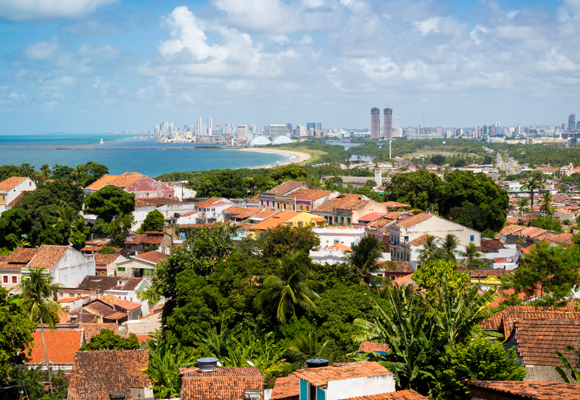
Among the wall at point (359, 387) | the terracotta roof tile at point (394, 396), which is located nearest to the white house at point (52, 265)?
the wall at point (359, 387)

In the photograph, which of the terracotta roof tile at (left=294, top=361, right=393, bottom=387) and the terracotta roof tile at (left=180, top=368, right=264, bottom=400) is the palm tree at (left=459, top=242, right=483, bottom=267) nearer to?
the terracotta roof tile at (left=180, top=368, right=264, bottom=400)

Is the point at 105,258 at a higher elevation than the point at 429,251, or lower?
lower

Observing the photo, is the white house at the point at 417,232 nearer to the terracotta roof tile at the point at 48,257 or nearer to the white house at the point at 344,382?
the terracotta roof tile at the point at 48,257

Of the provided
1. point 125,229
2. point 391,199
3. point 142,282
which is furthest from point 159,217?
point 391,199

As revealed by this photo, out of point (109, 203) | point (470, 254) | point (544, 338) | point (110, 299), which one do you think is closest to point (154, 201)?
point (109, 203)

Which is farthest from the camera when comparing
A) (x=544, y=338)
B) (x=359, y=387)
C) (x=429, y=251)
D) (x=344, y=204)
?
(x=344, y=204)

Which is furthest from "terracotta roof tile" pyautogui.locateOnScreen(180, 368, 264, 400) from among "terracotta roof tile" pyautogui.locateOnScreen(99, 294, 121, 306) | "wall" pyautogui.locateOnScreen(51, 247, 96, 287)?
"wall" pyautogui.locateOnScreen(51, 247, 96, 287)

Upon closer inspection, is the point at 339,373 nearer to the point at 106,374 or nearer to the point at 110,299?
the point at 106,374
